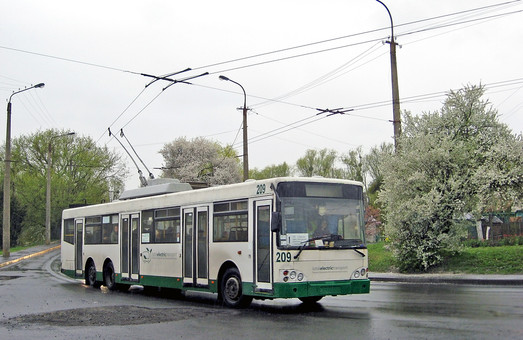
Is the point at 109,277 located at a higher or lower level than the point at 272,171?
lower

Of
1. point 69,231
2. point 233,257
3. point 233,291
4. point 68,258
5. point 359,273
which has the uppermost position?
point 69,231

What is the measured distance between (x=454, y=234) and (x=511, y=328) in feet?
50.1

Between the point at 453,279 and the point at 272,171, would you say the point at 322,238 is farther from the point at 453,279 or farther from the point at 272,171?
the point at 272,171

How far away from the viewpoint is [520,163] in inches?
934

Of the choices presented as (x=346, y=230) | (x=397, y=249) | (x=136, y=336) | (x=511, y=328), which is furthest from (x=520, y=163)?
A: (x=136, y=336)

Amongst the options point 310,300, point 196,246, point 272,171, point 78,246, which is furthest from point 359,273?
point 272,171

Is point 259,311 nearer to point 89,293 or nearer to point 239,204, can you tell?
point 239,204

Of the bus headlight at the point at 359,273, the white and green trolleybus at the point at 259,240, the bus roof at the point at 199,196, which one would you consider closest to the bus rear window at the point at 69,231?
the bus roof at the point at 199,196

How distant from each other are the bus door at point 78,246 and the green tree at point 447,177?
472 inches

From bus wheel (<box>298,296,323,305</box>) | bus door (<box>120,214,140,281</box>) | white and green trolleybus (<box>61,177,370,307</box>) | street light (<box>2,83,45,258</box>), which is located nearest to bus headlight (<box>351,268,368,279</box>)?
white and green trolleybus (<box>61,177,370,307</box>)

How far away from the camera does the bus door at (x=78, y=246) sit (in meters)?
22.3

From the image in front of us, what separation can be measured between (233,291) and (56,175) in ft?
167

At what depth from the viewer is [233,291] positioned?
13.7m

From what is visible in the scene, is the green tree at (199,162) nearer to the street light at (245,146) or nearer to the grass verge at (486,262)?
the street light at (245,146)
